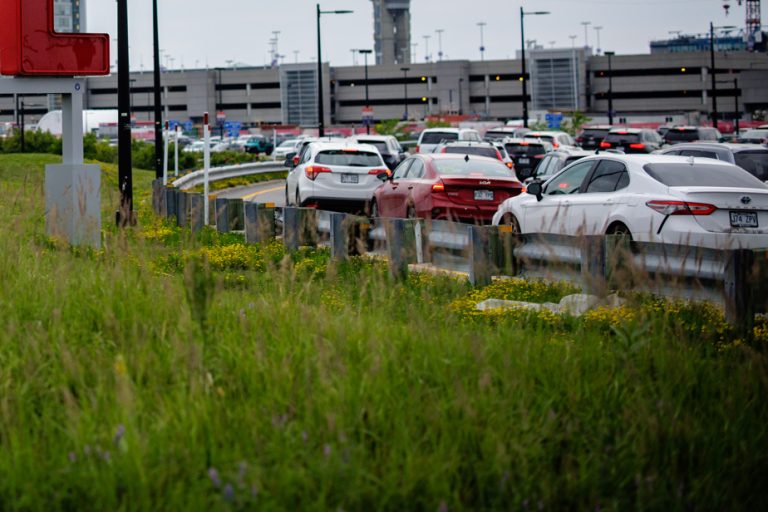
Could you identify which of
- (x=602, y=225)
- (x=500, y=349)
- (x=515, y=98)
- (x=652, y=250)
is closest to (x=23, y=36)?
(x=602, y=225)

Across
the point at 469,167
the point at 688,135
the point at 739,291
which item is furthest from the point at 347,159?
the point at 688,135

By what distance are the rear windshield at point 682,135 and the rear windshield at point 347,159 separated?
3422 centimetres

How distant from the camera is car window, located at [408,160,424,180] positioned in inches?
802

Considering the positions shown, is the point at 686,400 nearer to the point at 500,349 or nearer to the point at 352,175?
the point at 500,349

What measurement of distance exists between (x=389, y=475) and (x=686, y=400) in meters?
2.25

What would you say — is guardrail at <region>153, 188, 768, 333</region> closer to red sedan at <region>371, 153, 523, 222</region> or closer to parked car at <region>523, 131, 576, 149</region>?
red sedan at <region>371, 153, 523, 222</region>

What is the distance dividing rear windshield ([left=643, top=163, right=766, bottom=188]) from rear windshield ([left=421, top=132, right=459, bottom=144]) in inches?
1364

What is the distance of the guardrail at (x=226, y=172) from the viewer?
39797 millimetres

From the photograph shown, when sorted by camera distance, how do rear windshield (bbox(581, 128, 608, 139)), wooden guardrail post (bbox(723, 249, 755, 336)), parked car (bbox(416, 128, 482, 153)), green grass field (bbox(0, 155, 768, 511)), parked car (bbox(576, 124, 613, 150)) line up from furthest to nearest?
1. rear windshield (bbox(581, 128, 608, 139))
2. parked car (bbox(576, 124, 613, 150))
3. parked car (bbox(416, 128, 482, 153))
4. wooden guardrail post (bbox(723, 249, 755, 336))
5. green grass field (bbox(0, 155, 768, 511))

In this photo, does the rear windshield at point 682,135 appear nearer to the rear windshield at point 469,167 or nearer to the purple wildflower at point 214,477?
the rear windshield at point 469,167

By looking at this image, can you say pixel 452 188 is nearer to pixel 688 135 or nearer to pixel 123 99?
pixel 123 99

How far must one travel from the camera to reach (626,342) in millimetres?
7094

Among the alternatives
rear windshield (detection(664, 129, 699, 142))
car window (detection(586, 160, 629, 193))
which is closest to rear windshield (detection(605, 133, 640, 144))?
rear windshield (detection(664, 129, 699, 142))

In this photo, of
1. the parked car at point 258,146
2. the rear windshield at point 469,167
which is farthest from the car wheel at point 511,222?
the parked car at point 258,146
